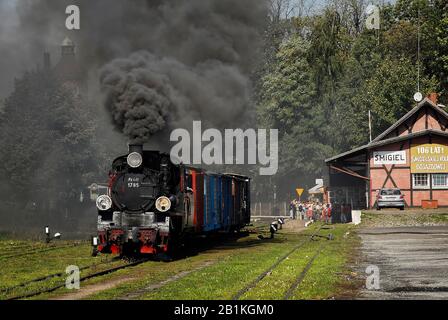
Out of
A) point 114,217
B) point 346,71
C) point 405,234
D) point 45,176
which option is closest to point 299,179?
point 346,71

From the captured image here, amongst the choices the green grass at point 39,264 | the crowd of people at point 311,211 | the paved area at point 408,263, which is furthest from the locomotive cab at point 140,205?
the crowd of people at point 311,211

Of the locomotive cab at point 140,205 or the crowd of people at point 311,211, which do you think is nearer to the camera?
the locomotive cab at point 140,205

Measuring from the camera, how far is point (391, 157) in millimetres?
51094

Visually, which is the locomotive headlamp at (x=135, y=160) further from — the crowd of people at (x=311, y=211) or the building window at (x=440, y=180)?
the building window at (x=440, y=180)

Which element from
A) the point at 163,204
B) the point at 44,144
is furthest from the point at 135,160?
the point at 44,144

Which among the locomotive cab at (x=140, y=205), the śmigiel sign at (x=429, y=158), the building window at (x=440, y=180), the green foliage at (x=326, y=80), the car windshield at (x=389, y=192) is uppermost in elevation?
the green foliage at (x=326, y=80)

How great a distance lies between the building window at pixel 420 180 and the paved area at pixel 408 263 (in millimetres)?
15147

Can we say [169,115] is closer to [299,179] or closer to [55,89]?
[55,89]

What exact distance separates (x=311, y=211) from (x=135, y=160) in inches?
1431

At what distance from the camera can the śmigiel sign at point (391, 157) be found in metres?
51.1

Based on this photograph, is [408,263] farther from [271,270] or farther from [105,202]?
[105,202]

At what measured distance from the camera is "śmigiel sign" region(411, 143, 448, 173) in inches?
1988
